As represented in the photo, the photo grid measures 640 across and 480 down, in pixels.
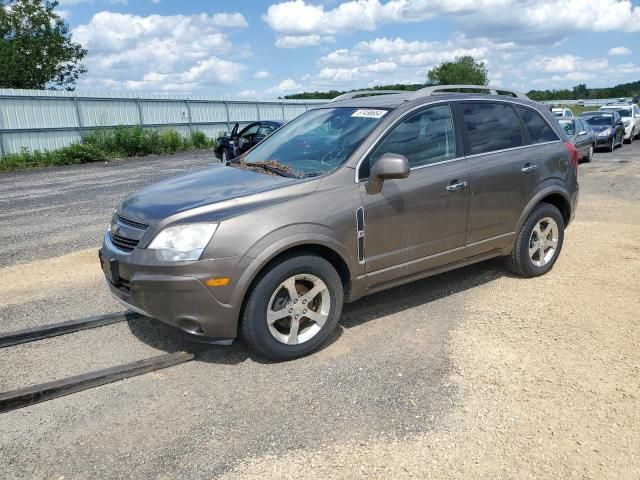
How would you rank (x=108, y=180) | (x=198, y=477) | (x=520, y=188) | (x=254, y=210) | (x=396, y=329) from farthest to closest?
(x=108, y=180) → (x=520, y=188) → (x=396, y=329) → (x=254, y=210) → (x=198, y=477)

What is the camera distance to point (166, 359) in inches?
150

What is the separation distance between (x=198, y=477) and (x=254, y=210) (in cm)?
169

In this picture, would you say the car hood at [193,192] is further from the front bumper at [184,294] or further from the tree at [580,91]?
the tree at [580,91]

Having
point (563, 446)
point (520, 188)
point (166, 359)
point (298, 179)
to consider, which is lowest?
point (563, 446)

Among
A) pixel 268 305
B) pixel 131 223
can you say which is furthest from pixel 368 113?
pixel 131 223

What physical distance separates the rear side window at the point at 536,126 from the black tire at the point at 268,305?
2.77 meters

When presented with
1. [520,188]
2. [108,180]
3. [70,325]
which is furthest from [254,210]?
[108,180]

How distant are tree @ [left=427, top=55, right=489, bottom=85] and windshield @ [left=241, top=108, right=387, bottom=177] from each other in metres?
99.1

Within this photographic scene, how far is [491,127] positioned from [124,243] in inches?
135

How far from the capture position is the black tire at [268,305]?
3605mm

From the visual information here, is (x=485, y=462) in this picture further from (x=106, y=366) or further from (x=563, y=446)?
(x=106, y=366)

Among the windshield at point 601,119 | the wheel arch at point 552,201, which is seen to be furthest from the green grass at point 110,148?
the wheel arch at point 552,201

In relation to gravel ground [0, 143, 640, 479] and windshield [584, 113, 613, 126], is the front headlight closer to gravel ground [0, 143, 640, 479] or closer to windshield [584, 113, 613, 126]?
gravel ground [0, 143, 640, 479]

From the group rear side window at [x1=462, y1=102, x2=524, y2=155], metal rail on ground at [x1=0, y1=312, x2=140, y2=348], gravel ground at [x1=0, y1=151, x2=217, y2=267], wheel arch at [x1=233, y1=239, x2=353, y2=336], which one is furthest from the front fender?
gravel ground at [x1=0, y1=151, x2=217, y2=267]
